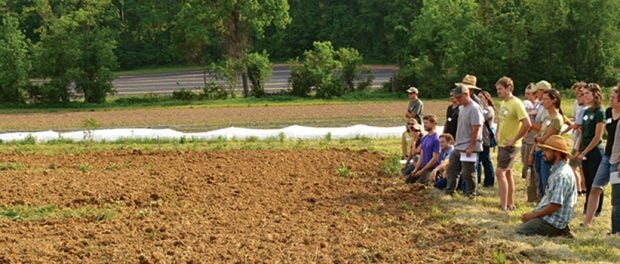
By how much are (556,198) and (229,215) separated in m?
4.26

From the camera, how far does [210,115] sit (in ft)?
85.5

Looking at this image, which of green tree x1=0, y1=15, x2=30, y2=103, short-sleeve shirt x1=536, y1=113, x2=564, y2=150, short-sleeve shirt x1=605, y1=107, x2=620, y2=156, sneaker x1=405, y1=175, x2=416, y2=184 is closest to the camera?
short-sleeve shirt x1=605, y1=107, x2=620, y2=156

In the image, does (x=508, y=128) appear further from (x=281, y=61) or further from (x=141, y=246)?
(x=281, y=61)

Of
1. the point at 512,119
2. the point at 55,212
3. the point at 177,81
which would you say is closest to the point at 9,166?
the point at 55,212

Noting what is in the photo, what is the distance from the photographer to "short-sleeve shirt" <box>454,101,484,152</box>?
31.4 ft

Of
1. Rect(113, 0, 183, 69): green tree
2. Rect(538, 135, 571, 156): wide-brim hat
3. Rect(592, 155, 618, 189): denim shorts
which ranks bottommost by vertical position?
Rect(592, 155, 618, 189): denim shorts

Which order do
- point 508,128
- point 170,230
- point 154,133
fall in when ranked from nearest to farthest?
point 170,230 → point 508,128 → point 154,133

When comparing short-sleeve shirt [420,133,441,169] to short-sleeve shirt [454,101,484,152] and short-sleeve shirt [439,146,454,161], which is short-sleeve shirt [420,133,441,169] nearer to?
short-sleeve shirt [439,146,454,161]

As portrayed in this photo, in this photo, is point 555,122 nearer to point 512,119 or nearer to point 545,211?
point 512,119

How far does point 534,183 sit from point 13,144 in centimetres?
1384

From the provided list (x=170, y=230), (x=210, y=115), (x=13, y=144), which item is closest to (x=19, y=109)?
(x=210, y=115)

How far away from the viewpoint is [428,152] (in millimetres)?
11242

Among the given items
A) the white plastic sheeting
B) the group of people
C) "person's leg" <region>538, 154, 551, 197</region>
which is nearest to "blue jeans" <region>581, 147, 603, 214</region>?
the group of people

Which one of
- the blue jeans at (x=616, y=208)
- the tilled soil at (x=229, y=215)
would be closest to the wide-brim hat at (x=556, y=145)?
the blue jeans at (x=616, y=208)
